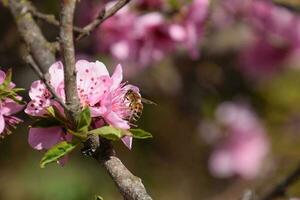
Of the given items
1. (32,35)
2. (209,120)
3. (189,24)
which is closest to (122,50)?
(189,24)

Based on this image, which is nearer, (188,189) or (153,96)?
(153,96)

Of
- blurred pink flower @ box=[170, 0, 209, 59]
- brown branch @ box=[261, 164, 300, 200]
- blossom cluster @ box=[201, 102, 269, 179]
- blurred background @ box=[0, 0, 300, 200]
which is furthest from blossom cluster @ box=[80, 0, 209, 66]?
blossom cluster @ box=[201, 102, 269, 179]

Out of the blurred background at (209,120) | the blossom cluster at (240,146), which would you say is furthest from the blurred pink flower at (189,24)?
the blossom cluster at (240,146)

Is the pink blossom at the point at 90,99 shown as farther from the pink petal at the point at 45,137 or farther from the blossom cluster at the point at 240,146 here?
the blossom cluster at the point at 240,146

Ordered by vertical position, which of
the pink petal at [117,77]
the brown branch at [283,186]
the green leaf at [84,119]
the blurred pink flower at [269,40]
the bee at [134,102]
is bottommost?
the brown branch at [283,186]

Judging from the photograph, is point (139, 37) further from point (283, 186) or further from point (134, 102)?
point (134, 102)

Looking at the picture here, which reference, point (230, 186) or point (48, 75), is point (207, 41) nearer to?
point (230, 186)

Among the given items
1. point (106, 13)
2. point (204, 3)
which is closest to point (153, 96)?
point (204, 3)
